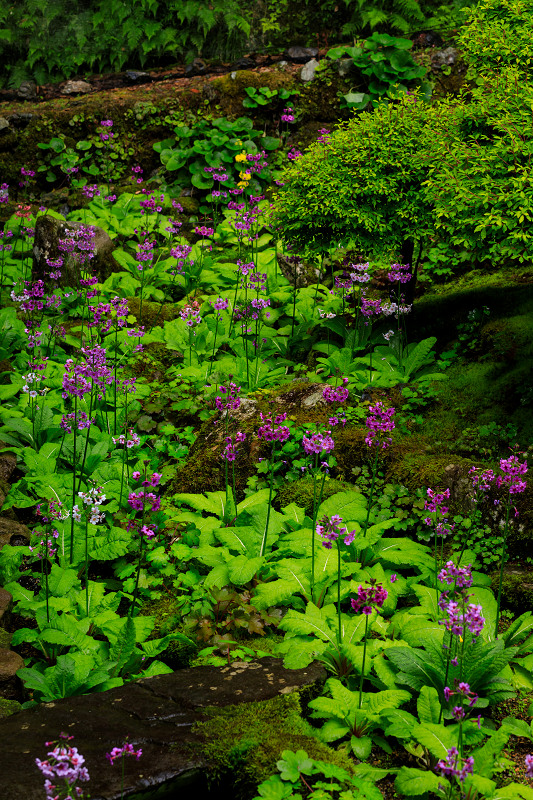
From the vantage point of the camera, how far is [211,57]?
14.1 m

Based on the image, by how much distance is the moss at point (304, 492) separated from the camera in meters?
4.82

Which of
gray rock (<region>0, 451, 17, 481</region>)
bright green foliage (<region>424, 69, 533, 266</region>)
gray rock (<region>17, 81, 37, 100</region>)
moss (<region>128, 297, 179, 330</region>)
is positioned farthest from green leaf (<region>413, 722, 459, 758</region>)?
gray rock (<region>17, 81, 37, 100</region>)

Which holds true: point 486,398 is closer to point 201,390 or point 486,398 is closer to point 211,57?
point 201,390

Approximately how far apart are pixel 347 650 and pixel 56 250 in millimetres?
7085

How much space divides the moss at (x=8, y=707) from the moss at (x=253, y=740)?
1.04 meters

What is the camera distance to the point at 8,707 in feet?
10.7

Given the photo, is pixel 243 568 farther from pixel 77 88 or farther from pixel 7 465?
pixel 77 88

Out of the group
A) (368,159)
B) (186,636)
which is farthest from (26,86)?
(186,636)

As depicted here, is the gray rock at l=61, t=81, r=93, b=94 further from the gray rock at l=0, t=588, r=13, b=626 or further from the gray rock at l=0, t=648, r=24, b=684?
the gray rock at l=0, t=648, r=24, b=684

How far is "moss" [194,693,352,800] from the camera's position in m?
2.61

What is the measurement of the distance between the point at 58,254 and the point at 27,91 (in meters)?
7.13

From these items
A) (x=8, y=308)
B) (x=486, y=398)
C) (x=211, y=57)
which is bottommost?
(x=8, y=308)

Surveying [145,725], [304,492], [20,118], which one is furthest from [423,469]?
[20,118]

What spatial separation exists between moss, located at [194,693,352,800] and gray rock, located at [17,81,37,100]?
45.9ft
